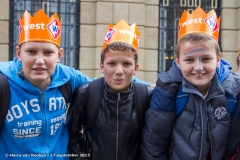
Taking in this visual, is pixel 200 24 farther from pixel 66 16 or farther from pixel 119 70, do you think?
pixel 66 16

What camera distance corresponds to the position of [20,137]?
8.52 ft

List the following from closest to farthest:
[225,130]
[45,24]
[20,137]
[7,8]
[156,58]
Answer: [225,130] < [20,137] < [45,24] < [7,8] < [156,58]

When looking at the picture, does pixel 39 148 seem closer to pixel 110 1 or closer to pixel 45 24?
pixel 45 24

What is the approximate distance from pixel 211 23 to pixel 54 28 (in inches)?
62.4

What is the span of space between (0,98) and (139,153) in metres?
1.49

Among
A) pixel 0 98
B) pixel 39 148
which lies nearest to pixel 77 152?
pixel 39 148

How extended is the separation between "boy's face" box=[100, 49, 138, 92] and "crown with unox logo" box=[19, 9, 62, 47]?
22.5 inches

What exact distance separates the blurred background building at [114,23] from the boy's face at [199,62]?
4.61m

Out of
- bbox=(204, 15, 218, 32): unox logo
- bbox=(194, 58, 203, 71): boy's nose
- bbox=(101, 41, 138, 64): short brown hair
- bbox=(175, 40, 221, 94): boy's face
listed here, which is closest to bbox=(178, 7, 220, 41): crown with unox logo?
bbox=(204, 15, 218, 32): unox logo

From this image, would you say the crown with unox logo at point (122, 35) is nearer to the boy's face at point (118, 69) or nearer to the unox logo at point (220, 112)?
the boy's face at point (118, 69)

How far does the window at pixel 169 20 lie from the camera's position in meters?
7.59

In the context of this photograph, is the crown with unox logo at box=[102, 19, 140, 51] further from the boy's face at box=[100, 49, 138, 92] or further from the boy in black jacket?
the boy's face at box=[100, 49, 138, 92]

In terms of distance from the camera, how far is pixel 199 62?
2.45 m

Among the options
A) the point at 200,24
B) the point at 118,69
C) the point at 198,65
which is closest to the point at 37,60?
the point at 118,69
